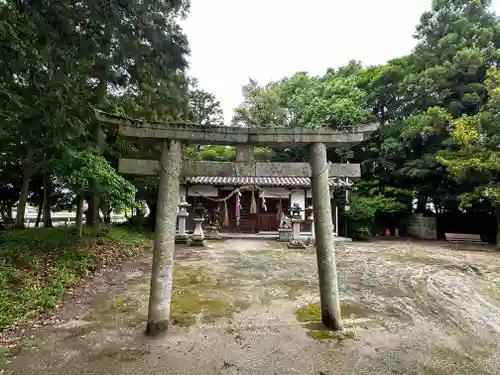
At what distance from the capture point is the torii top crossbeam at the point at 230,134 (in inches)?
171

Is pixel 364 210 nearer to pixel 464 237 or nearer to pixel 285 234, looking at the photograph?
pixel 285 234

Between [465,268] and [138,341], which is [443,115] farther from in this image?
[138,341]

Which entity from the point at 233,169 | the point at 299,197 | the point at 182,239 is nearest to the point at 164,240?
the point at 233,169

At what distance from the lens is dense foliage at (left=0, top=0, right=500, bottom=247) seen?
5.95 metres

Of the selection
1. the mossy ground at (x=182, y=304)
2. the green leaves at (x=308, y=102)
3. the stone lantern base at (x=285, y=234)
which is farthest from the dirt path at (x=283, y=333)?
the green leaves at (x=308, y=102)

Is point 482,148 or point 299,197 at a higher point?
point 482,148

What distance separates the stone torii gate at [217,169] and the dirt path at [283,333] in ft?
1.90

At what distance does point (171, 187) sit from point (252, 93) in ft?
78.3

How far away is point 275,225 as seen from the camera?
59.5 feet

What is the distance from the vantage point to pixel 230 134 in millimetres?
4523

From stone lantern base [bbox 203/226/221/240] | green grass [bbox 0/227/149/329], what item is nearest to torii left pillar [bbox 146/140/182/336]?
green grass [bbox 0/227/149/329]

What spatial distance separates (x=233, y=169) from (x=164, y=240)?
149 centimetres

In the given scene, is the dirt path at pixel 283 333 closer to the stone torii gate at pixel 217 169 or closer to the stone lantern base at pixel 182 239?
the stone torii gate at pixel 217 169

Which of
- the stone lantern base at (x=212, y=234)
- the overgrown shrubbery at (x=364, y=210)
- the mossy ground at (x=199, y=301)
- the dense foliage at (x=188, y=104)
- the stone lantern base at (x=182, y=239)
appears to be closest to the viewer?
the mossy ground at (x=199, y=301)
